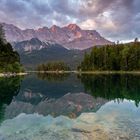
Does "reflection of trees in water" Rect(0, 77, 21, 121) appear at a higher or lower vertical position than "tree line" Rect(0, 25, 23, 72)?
lower

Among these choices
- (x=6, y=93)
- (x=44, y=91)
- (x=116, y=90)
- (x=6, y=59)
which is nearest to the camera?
(x=6, y=93)

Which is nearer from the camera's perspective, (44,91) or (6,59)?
(44,91)

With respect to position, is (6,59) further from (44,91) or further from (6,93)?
(6,93)

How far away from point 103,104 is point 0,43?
12027 cm

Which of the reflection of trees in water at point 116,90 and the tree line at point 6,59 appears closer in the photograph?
the reflection of trees in water at point 116,90

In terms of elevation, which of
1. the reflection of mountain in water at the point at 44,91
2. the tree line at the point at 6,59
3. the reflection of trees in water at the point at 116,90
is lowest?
the reflection of mountain in water at the point at 44,91

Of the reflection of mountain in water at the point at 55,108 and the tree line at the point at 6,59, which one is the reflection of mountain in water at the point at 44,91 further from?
the tree line at the point at 6,59

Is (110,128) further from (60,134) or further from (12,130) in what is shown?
(12,130)

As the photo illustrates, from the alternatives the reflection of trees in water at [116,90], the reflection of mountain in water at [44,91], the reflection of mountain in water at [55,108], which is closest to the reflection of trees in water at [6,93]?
the reflection of mountain in water at [55,108]

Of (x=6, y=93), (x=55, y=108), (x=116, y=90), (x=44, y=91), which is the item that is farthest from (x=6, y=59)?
(x=55, y=108)

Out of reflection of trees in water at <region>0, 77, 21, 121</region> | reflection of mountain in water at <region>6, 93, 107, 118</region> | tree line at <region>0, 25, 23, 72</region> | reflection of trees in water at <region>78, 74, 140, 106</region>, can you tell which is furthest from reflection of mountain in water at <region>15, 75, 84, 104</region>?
tree line at <region>0, 25, 23, 72</region>

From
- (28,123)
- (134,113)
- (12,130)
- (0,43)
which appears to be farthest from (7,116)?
(0,43)

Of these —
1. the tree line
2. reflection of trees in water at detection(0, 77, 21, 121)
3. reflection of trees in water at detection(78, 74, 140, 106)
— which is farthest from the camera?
the tree line

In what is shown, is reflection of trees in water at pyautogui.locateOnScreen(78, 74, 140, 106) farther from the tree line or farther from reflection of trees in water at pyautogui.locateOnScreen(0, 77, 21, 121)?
the tree line
